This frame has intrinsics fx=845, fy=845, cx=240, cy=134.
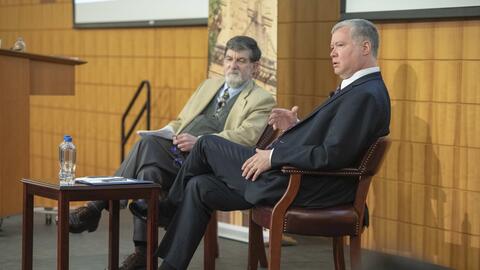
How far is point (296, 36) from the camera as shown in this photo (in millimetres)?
5652

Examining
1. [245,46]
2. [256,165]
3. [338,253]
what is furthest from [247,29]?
[338,253]

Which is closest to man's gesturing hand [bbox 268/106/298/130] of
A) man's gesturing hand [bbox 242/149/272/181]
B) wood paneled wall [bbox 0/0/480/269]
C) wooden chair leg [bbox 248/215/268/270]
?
man's gesturing hand [bbox 242/149/272/181]

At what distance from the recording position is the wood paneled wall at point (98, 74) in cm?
685

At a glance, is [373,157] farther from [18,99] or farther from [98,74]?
[98,74]

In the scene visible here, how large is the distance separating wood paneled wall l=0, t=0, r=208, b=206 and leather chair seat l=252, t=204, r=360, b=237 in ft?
10.5

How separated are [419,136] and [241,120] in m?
1.07

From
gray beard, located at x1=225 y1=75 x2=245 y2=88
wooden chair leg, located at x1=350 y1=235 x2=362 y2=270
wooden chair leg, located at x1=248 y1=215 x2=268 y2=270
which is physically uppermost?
gray beard, located at x1=225 y1=75 x2=245 y2=88

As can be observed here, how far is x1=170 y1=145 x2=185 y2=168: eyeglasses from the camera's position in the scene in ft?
14.4

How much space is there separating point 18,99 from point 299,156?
95.0 inches

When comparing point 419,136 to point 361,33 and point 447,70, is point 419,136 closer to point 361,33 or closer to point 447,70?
point 447,70

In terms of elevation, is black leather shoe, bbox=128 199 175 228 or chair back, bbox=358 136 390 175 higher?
chair back, bbox=358 136 390 175

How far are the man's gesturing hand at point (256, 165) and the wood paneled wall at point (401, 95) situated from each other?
2.90 ft

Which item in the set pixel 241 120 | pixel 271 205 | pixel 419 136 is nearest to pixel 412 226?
pixel 419 136

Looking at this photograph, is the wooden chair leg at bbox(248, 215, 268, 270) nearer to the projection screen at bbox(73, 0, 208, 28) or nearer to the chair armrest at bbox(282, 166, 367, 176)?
the chair armrest at bbox(282, 166, 367, 176)
